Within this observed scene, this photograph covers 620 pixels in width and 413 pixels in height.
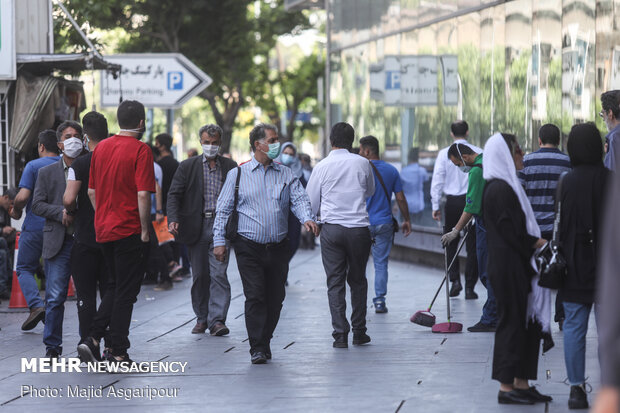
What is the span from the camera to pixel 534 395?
6.62m

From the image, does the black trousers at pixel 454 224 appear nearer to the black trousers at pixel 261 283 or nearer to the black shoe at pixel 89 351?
the black trousers at pixel 261 283

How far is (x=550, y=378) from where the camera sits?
747cm

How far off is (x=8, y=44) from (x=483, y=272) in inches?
233

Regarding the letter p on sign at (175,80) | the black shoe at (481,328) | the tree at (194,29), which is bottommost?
the black shoe at (481,328)

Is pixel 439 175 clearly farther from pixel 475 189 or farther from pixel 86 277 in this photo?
pixel 86 277

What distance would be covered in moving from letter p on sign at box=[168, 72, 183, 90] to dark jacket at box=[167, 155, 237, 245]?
5502mm

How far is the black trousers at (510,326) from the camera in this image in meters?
6.55

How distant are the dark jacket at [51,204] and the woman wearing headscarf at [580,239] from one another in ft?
13.5

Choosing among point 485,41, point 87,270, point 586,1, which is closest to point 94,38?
point 485,41

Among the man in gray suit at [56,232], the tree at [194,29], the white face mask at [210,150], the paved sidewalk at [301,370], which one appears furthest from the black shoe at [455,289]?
the tree at [194,29]

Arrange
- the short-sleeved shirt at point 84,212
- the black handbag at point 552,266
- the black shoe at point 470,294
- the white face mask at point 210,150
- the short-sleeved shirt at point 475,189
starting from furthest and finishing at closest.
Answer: the black shoe at point 470,294 → the white face mask at point 210,150 → the short-sleeved shirt at point 475,189 → the short-sleeved shirt at point 84,212 → the black handbag at point 552,266

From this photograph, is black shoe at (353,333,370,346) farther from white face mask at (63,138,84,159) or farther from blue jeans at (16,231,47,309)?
blue jeans at (16,231,47,309)

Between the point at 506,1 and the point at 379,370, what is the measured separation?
27.8 feet

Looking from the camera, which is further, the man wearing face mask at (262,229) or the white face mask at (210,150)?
the white face mask at (210,150)
